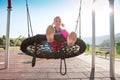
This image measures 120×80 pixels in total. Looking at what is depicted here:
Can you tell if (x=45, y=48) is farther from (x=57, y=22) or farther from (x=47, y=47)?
(x=57, y=22)

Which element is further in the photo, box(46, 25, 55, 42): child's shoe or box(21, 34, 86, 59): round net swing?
box(21, 34, 86, 59): round net swing

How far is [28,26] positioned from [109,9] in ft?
14.5

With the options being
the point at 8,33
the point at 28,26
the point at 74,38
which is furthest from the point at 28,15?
the point at 8,33

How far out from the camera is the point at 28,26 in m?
7.97

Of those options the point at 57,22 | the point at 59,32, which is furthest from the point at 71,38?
the point at 57,22

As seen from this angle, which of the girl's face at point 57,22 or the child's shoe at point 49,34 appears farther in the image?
the girl's face at point 57,22

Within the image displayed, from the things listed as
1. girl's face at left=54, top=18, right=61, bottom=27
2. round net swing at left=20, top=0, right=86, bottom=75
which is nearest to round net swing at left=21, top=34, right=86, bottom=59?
round net swing at left=20, top=0, right=86, bottom=75

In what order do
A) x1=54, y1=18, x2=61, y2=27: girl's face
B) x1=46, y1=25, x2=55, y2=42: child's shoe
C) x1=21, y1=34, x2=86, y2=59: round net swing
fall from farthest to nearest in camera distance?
x1=54, y1=18, x2=61, y2=27: girl's face
x1=21, y1=34, x2=86, y2=59: round net swing
x1=46, y1=25, x2=55, y2=42: child's shoe

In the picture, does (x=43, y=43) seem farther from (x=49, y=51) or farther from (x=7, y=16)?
(x=7, y=16)

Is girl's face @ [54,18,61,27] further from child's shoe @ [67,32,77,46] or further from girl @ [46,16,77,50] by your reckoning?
child's shoe @ [67,32,77,46]

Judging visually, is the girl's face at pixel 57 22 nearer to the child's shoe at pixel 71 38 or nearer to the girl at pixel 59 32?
the girl at pixel 59 32

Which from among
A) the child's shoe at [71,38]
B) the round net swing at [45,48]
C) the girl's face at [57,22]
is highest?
the girl's face at [57,22]

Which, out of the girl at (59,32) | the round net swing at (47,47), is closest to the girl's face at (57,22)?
the girl at (59,32)

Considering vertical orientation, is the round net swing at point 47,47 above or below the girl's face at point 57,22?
below
